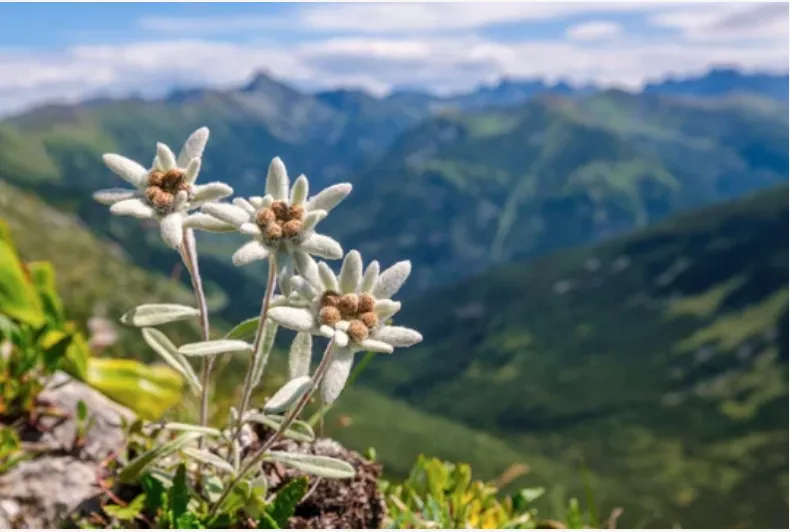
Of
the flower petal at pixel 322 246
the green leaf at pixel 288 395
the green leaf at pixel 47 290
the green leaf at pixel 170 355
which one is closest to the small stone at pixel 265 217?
→ the flower petal at pixel 322 246

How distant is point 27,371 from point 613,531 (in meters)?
5.08

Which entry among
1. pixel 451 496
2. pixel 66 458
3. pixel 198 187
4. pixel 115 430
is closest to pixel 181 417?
pixel 115 430

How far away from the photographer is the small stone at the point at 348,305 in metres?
4.53

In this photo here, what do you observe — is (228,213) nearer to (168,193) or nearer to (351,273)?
(168,193)

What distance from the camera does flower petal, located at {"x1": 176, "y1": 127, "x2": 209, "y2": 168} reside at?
5.03 m

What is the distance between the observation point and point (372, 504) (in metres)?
6.18

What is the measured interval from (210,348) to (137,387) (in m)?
3.99

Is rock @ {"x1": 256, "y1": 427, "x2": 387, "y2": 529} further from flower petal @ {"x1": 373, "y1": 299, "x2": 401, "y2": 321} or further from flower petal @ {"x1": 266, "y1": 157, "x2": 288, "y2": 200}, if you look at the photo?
flower petal @ {"x1": 266, "y1": 157, "x2": 288, "y2": 200}

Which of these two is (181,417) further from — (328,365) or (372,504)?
(328,365)

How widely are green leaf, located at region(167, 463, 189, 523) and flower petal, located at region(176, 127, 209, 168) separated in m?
1.96

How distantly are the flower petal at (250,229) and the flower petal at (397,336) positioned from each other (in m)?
0.85

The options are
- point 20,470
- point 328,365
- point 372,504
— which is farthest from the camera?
point 20,470

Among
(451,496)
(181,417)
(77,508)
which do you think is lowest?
(77,508)

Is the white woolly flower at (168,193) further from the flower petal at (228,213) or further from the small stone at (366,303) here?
the small stone at (366,303)
